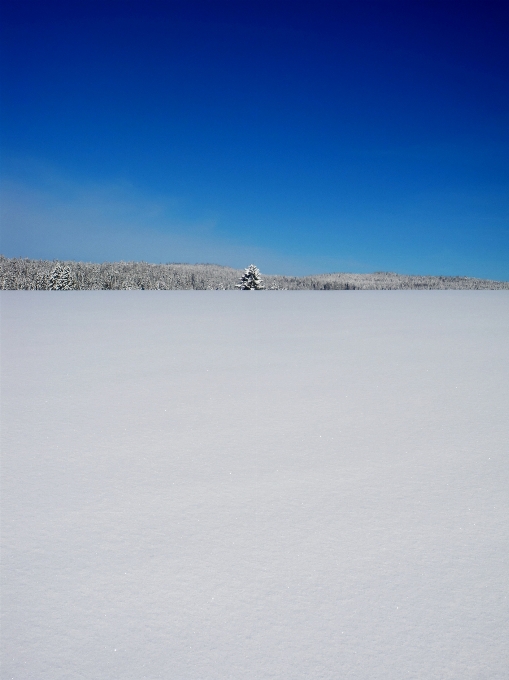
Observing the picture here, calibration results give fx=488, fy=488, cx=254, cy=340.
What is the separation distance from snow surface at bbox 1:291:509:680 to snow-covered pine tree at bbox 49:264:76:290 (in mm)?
42489

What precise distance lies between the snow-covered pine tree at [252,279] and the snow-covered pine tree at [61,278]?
51.2 ft

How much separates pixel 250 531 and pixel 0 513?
918 mm

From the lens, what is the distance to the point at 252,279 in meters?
42.2

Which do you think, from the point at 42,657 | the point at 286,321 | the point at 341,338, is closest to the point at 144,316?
the point at 286,321

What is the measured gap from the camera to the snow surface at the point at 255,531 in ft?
3.69

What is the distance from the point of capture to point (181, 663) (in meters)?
1.09

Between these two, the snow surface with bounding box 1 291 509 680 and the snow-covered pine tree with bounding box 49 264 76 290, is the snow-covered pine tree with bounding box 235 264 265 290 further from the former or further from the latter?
the snow surface with bounding box 1 291 509 680

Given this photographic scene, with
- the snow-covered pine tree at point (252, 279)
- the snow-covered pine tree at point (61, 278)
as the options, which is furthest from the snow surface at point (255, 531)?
the snow-covered pine tree at point (61, 278)

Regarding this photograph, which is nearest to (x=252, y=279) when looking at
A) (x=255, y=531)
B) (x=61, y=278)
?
(x=61, y=278)

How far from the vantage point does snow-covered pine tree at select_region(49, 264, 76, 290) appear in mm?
43125

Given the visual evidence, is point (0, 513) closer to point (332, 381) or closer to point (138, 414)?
point (138, 414)

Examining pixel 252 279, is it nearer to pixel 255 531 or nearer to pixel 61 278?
pixel 61 278

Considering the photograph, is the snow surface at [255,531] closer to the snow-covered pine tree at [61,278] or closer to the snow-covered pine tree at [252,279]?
the snow-covered pine tree at [252,279]

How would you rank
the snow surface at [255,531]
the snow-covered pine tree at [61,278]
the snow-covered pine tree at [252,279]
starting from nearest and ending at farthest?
the snow surface at [255,531] < the snow-covered pine tree at [252,279] < the snow-covered pine tree at [61,278]
